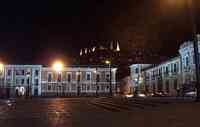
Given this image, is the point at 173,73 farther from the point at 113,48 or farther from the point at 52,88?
the point at 52,88

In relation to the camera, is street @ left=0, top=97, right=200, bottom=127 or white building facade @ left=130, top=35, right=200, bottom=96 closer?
street @ left=0, top=97, right=200, bottom=127

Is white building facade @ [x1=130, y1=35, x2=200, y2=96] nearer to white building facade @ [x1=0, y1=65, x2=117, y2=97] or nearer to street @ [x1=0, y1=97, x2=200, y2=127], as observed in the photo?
white building facade @ [x1=0, y1=65, x2=117, y2=97]

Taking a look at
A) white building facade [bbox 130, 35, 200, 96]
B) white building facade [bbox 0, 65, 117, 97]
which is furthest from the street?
white building facade [bbox 0, 65, 117, 97]

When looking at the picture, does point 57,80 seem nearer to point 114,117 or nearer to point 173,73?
point 173,73

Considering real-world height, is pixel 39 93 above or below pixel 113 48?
below

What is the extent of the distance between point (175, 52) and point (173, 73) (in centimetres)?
819

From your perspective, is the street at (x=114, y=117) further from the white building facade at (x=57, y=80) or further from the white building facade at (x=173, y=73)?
the white building facade at (x=57, y=80)

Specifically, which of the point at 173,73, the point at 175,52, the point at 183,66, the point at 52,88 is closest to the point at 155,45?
the point at 183,66

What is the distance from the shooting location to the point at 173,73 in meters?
75.6

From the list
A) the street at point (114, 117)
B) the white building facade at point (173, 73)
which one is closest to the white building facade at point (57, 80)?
the white building facade at point (173, 73)

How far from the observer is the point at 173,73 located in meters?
75.6

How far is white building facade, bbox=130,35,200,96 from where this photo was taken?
2532 inches

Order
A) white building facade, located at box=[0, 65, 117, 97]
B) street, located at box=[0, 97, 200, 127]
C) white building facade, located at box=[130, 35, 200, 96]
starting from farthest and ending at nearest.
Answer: white building facade, located at box=[0, 65, 117, 97] < white building facade, located at box=[130, 35, 200, 96] < street, located at box=[0, 97, 200, 127]

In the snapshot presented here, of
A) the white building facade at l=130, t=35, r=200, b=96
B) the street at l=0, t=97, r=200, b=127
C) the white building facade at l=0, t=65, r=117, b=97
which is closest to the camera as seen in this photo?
the street at l=0, t=97, r=200, b=127
